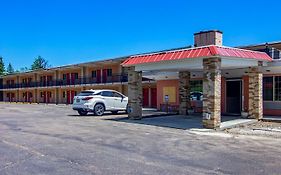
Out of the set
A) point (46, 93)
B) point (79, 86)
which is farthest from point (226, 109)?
point (46, 93)

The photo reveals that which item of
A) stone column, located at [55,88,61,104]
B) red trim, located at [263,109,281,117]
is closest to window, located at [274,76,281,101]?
red trim, located at [263,109,281,117]

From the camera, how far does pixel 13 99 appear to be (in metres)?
66.8

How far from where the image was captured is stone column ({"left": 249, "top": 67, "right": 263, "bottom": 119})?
1706 cm

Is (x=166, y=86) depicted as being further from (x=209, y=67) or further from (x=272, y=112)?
(x=209, y=67)

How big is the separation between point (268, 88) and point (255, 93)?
93.1 inches

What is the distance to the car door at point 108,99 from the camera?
21484mm

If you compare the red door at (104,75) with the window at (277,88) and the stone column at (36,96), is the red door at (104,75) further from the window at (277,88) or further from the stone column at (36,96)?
the window at (277,88)

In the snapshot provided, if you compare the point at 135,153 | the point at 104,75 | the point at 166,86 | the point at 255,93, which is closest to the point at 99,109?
the point at 166,86

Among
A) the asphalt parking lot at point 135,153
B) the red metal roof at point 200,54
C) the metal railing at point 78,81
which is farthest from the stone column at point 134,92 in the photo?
the metal railing at point 78,81

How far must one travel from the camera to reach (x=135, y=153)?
845cm

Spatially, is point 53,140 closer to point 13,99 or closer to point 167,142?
point 167,142

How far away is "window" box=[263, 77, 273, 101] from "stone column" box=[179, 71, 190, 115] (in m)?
4.75

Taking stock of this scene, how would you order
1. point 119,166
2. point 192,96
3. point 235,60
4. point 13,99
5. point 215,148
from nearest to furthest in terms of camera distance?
point 119,166, point 215,148, point 235,60, point 192,96, point 13,99

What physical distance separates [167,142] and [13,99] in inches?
2469
